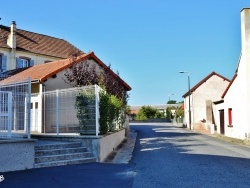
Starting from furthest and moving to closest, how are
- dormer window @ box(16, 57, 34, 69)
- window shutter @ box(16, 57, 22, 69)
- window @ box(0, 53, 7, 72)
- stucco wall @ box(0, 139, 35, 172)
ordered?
dormer window @ box(16, 57, 34, 69)
window shutter @ box(16, 57, 22, 69)
window @ box(0, 53, 7, 72)
stucco wall @ box(0, 139, 35, 172)

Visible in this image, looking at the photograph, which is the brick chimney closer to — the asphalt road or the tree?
the asphalt road

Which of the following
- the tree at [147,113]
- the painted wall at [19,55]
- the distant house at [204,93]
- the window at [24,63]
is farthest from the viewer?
the tree at [147,113]

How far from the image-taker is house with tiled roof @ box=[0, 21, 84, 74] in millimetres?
34759

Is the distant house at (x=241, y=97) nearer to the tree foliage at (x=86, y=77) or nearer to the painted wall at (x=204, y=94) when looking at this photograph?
the tree foliage at (x=86, y=77)

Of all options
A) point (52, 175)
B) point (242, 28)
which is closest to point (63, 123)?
point (52, 175)

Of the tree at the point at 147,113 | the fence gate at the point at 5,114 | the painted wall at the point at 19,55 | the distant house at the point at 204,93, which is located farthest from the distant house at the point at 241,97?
the tree at the point at 147,113

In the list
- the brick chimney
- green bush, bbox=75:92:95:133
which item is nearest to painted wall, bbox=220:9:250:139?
green bush, bbox=75:92:95:133

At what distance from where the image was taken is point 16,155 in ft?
34.4

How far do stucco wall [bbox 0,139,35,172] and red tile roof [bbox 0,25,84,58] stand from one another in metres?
25.1

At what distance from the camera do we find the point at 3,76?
3133 cm

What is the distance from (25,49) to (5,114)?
1062 inches

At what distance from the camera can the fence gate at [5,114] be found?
36.2 feet

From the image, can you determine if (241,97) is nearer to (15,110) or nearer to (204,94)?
(15,110)

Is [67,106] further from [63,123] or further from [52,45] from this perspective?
[52,45]
